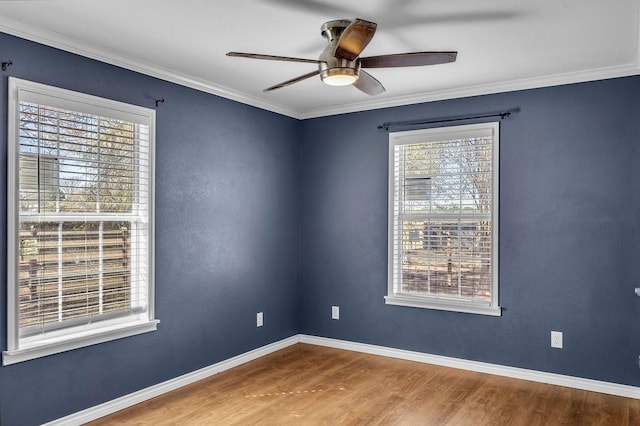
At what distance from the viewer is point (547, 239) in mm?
3914

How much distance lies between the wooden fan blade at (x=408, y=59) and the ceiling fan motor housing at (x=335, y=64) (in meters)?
0.08

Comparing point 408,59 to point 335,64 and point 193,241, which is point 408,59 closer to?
point 335,64

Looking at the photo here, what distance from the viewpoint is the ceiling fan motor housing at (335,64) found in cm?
261

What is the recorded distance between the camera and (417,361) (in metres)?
4.47

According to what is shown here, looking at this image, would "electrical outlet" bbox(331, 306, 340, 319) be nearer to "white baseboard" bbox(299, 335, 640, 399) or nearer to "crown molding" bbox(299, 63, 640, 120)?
"white baseboard" bbox(299, 335, 640, 399)

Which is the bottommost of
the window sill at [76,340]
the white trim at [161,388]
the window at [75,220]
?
the white trim at [161,388]

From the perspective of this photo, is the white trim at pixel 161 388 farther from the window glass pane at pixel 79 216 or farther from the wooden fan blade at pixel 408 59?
the wooden fan blade at pixel 408 59

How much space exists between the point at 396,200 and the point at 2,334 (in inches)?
129

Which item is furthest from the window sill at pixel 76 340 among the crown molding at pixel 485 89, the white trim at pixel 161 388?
the crown molding at pixel 485 89

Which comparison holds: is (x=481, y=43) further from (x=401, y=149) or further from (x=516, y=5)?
(x=401, y=149)

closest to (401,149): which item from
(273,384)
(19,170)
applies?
(273,384)

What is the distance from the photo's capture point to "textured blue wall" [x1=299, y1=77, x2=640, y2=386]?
A: 3643 millimetres

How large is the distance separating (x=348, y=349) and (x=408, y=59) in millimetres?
3136

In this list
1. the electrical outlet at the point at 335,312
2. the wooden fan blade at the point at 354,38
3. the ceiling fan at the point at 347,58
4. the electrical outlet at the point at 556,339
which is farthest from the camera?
the electrical outlet at the point at 335,312
